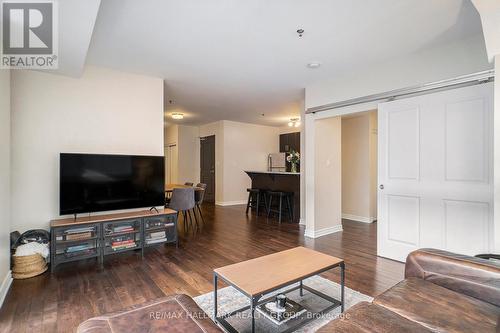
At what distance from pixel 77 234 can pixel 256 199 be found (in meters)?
4.03

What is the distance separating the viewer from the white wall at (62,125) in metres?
3.02

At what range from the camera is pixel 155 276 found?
2.76m

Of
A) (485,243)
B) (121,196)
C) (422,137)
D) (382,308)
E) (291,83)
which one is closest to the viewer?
(382,308)

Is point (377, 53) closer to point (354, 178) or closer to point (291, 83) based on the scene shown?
point (291, 83)

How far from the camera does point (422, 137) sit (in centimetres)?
299

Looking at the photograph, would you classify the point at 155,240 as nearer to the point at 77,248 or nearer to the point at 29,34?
the point at 77,248

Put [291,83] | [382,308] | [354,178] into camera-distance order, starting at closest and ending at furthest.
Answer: [382,308], [291,83], [354,178]

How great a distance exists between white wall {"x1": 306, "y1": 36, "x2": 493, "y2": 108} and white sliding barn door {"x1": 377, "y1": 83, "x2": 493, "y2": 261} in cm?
24

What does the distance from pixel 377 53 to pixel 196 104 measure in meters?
3.80

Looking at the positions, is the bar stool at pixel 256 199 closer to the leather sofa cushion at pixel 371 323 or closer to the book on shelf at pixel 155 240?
the book on shelf at pixel 155 240

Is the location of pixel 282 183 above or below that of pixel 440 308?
above

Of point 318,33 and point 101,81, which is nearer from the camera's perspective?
point 318,33

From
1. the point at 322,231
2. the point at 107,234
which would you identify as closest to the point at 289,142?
the point at 322,231

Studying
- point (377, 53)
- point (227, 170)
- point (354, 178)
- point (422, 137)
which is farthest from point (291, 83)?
point (227, 170)
